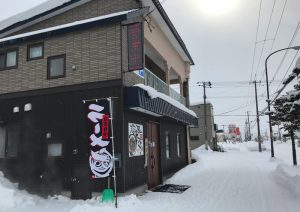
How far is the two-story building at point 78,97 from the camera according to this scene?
35.1 feet

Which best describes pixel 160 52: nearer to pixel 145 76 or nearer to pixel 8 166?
pixel 145 76

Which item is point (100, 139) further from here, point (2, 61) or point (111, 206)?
point (2, 61)

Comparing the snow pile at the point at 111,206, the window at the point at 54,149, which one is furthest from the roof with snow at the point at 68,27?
the snow pile at the point at 111,206

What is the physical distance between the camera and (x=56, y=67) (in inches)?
478

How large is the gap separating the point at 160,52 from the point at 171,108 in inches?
119

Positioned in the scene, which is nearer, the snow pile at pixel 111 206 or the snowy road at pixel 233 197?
the snow pile at pixel 111 206

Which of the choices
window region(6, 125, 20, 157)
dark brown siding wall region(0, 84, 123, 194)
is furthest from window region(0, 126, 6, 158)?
dark brown siding wall region(0, 84, 123, 194)

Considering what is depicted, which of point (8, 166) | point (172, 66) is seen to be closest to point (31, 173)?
point (8, 166)

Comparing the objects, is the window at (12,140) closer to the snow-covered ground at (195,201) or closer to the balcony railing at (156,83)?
the snow-covered ground at (195,201)

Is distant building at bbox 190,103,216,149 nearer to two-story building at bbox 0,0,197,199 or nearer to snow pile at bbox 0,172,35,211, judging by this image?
two-story building at bbox 0,0,197,199

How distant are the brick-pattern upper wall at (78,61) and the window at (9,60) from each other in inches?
11.0

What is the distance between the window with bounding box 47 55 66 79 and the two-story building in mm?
40

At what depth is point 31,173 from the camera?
11.9 m

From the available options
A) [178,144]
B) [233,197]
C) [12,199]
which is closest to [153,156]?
[233,197]
